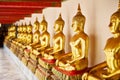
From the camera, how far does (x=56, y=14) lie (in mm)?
4715

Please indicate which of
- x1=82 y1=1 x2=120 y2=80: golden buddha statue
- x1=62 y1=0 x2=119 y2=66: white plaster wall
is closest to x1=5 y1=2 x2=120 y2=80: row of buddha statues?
x1=82 y1=1 x2=120 y2=80: golden buddha statue

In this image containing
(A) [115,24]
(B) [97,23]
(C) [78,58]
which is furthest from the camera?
(B) [97,23]

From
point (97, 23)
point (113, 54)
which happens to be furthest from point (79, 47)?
point (113, 54)

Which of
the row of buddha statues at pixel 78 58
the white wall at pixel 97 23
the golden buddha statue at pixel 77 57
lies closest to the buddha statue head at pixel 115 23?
the row of buddha statues at pixel 78 58

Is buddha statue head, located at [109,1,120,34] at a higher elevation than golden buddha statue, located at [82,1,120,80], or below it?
higher

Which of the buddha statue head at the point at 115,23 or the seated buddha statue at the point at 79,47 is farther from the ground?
the buddha statue head at the point at 115,23

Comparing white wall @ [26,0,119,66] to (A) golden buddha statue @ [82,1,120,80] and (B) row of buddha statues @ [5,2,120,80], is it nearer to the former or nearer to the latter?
(B) row of buddha statues @ [5,2,120,80]

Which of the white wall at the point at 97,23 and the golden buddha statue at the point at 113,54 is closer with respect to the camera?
the golden buddha statue at the point at 113,54

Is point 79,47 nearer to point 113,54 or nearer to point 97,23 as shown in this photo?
point 97,23

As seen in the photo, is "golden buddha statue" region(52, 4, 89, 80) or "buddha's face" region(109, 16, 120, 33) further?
"golden buddha statue" region(52, 4, 89, 80)

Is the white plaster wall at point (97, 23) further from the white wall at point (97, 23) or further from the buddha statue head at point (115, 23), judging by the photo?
the buddha statue head at point (115, 23)

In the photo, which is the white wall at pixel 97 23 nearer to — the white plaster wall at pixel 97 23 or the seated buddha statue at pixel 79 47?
the white plaster wall at pixel 97 23

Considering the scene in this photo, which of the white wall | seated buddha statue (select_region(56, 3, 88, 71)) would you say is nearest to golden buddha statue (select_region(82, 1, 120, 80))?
the white wall

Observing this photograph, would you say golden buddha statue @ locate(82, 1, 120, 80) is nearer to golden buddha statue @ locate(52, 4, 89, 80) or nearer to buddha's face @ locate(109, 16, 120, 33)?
buddha's face @ locate(109, 16, 120, 33)
